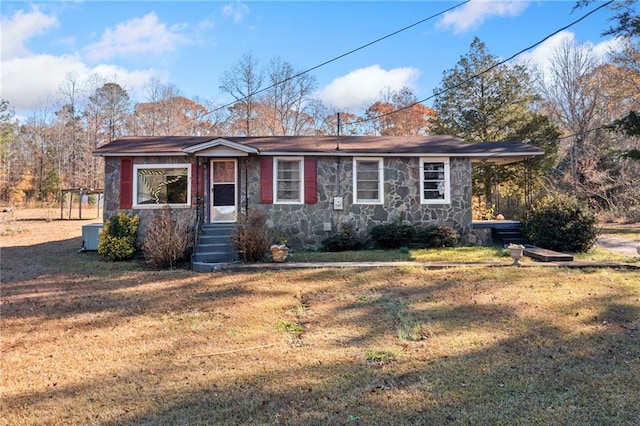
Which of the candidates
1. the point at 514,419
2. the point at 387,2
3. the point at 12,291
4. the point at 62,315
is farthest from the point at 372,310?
the point at 387,2

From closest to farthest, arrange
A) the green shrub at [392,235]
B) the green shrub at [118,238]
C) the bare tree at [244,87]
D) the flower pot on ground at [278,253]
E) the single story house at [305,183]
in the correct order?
the flower pot on ground at [278,253]
the green shrub at [118,238]
the green shrub at [392,235]
the single story house at [305,183]
the bare tree at [244,87]

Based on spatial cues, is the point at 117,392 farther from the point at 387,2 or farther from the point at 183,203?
the point at 387,2

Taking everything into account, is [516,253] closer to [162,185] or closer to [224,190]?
[224,190]

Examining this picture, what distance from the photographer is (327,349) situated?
4473mm

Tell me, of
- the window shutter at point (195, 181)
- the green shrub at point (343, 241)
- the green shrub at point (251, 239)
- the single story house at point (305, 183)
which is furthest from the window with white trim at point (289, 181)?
the window shutter at point (195, 181)

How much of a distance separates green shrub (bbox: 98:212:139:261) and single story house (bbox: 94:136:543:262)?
0.56 metres

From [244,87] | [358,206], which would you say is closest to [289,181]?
[358,206]

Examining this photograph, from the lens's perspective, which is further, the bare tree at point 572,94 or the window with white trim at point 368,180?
the bare tree at point 572,94

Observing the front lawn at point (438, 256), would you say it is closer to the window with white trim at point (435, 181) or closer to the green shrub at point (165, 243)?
the window with white trim at point (435, 181)

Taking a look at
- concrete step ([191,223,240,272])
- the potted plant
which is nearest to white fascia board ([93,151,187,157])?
concrete step ([191,223,240,272])

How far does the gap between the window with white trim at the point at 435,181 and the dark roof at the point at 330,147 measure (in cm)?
43

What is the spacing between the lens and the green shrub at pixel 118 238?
10.4 meters

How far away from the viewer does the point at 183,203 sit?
11.6m

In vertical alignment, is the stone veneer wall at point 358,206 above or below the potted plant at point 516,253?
above
